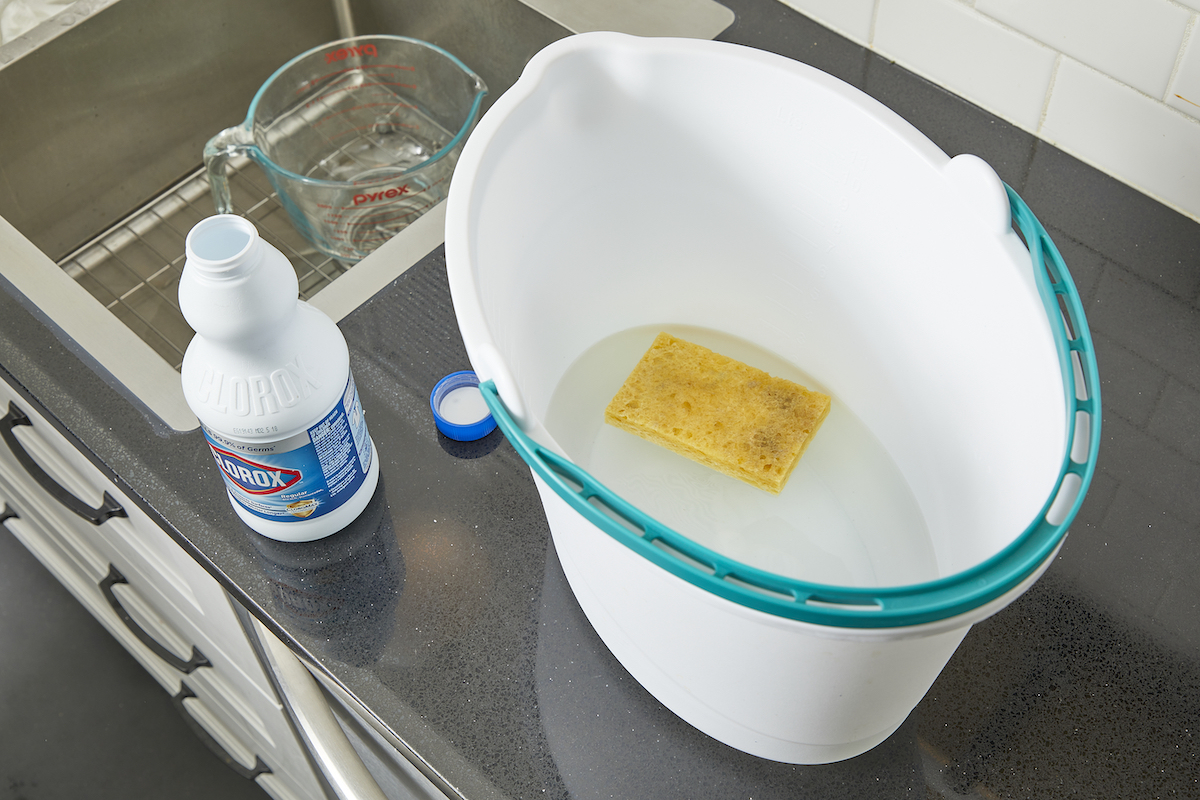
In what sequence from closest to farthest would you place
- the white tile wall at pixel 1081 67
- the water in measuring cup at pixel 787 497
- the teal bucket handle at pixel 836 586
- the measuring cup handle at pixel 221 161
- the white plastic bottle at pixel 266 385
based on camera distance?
the teal bucket handle at pixel 836 586
the white plastic bottle at pixel 266 385
the water in measuring cup at pixel 787 497
the white tile wall at pixel 1081 67
the measuring cup handle at pixel 221 161

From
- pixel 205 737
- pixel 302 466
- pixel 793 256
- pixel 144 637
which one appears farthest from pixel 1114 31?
pixel 205 737

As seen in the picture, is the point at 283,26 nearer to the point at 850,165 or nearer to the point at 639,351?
the point at 639,351

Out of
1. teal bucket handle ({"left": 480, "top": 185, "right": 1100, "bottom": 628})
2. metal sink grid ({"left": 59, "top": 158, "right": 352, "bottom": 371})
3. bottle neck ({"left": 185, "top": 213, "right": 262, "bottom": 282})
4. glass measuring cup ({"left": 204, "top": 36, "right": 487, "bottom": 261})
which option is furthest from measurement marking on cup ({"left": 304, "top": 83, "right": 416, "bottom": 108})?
teal bucket handle ({"left": 480, "top": 185, "right": 1100, "bottom": 628})

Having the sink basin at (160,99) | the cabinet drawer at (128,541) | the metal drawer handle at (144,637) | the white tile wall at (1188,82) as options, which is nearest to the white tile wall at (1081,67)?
the white tile wall at (1188,82)

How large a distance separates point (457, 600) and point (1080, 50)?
644mm

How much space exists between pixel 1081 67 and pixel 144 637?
46.2 inches

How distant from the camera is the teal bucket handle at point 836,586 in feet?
1.37

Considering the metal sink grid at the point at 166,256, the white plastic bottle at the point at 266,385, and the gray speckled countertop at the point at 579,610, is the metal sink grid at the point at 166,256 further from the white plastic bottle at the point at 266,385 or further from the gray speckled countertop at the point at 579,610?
the white plastic bottle at the point at 266,385

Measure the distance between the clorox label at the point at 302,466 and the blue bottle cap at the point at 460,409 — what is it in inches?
2.9

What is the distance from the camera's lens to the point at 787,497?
0.68m

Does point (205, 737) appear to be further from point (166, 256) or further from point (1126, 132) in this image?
point (1126, 132)

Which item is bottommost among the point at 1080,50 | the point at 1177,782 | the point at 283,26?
the point at 1177,782

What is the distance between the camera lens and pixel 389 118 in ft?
3.55

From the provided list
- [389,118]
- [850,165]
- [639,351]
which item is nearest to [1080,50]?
[850,165]
